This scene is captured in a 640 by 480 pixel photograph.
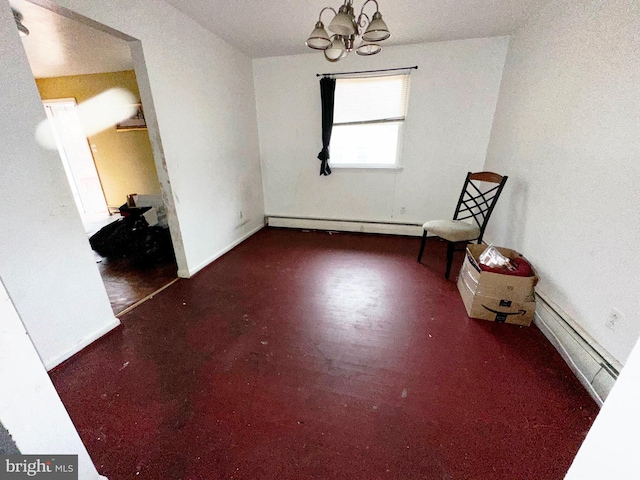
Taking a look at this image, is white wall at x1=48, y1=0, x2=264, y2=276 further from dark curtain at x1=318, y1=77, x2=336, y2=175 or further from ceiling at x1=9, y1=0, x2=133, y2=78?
dark curtain at x1=318, y1=77, x2=336, y2=175

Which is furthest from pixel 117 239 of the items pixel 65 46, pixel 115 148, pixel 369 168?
pixel 369 168

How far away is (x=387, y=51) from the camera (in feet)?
9.86

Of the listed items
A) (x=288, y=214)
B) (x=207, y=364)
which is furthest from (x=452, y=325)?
(x=288, y=214)

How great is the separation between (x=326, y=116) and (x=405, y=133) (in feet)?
3.39

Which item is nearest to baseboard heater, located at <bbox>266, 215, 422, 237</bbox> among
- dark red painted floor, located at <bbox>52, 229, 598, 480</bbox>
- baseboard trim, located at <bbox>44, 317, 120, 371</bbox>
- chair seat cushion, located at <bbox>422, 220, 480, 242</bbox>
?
chair seat cushion, located at <bbox>422, 220, 480, 242</bbox>

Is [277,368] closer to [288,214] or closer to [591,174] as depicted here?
[591,174]

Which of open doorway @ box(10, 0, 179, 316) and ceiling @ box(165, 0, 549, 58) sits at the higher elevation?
ceiling @ box(165, 0, 549, 58)

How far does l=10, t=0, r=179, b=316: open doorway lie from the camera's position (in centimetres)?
234

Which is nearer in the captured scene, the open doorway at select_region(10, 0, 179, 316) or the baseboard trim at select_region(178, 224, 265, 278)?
the open doorway at select_region(10, 0, 179, 316)

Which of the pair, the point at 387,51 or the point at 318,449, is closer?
the point at 318,449

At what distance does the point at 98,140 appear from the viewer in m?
4.20

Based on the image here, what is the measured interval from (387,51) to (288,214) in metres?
2.45

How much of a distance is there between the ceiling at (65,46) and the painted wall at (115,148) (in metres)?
0.12

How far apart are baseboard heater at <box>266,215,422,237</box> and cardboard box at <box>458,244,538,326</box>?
167 centimetres
